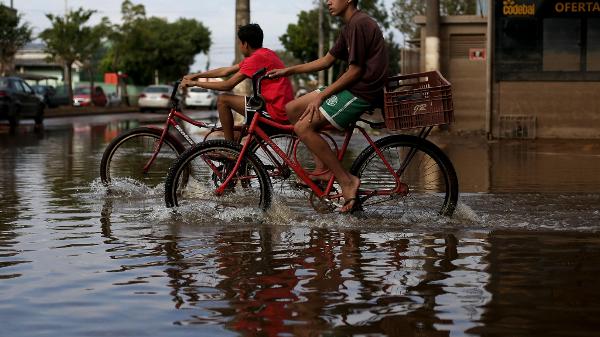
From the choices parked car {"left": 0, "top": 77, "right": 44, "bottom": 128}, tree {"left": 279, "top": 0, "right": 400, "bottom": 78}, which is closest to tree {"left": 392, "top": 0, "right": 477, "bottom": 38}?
tree {"left": 279, "top": 0, "right": 400, "bottom": 78}

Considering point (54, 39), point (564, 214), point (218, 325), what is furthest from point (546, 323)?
point (54, 39)

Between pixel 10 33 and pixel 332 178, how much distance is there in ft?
171

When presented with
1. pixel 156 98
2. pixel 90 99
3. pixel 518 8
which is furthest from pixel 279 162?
pixel 90 99

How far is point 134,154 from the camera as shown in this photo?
1148 centimetres

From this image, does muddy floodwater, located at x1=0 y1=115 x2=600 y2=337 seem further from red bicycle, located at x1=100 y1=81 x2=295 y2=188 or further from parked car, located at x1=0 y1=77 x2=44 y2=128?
parked car, located at x1=0 y1=77 x2=44 y2=128

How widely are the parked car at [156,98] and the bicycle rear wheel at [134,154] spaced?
43.0 metres

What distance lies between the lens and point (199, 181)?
9.41 meters

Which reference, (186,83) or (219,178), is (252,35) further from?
(219,178)

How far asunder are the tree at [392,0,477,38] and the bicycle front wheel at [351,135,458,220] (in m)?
52.3

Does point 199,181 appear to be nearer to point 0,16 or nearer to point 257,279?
point 257,279

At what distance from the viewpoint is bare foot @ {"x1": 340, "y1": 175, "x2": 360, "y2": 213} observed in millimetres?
8852

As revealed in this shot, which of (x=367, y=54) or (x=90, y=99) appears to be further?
(x=90, y=99)

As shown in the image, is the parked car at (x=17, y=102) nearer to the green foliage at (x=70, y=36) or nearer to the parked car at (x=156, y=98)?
the parked car at (x=156, y=98)

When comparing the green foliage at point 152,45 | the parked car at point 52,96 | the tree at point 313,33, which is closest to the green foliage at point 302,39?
the tree at point 313,33
